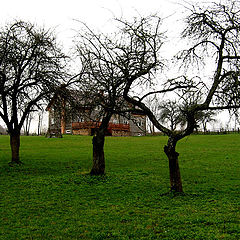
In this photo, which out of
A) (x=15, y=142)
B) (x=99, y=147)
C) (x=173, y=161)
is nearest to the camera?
(x=173, y=161)

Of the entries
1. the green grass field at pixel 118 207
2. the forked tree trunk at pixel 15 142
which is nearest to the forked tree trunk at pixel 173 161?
the green grass field at pixel 118 207

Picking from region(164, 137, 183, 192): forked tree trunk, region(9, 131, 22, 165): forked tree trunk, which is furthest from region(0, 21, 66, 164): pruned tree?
region(164, 137, 183, 192): forked tree trunk

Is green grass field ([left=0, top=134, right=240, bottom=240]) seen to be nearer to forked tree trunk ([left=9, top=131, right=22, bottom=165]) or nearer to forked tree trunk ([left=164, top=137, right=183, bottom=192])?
forked tree trunk ([left=164, top=137, right=183, bottom=192])

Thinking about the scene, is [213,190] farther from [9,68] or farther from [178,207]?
[9,68]

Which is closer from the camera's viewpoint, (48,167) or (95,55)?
(95,55)

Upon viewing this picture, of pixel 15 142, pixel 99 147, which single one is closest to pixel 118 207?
pixel 99 147

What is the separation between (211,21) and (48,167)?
13964mm

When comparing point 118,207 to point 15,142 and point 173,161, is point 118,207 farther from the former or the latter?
point 15,142

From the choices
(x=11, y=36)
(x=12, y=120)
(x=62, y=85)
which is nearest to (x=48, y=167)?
(x=12, y=120)

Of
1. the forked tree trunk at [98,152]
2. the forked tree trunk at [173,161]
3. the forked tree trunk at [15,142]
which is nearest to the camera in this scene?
the forked tree trunk at [173,161]

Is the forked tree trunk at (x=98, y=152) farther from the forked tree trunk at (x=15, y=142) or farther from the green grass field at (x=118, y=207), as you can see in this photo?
the forked tree trunk at (x=15, y=142)

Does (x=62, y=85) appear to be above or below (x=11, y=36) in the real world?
below

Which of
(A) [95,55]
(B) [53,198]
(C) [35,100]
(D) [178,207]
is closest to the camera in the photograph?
(D) [178,207]

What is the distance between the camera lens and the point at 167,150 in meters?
10.5
